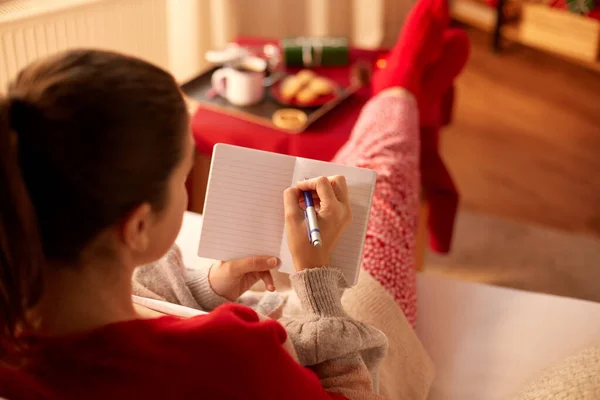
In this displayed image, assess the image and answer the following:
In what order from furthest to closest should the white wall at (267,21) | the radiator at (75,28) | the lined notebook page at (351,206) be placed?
1. the white wall at (267,21)
2. the radiator at (75,28)
3. the lined notebook page at (351,206)

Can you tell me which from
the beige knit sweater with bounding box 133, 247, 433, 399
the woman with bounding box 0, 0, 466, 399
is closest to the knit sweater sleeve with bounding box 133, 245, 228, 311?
the beige knit sweater with bounding box 133, 247, 433, 399

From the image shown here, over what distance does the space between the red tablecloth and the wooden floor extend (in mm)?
748

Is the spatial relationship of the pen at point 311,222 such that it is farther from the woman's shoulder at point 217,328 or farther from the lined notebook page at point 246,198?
the woman's shoulder at point 217,328

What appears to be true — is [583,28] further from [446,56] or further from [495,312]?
[495,312]

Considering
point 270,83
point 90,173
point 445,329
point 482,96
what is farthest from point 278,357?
point 482,96

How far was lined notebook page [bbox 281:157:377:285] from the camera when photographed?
2.88 ft

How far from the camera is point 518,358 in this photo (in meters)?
1.05

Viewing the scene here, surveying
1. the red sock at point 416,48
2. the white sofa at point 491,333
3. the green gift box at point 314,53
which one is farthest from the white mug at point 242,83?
the white sofa at point 491,333

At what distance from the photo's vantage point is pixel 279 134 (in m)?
Result: 1.56

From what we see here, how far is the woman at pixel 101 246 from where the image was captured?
543 mm

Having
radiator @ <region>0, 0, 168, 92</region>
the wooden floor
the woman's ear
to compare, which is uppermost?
the woman's ear

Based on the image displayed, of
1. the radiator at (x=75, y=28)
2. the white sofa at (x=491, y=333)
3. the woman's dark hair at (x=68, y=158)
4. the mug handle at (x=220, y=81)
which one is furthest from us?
the radiator at (x=75, y=28)

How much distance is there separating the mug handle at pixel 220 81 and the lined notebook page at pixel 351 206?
85cm

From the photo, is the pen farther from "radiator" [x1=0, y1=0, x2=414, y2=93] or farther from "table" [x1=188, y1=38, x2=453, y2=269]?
"radiator" [x1=0, y1=0, x2=414, y2=93]
